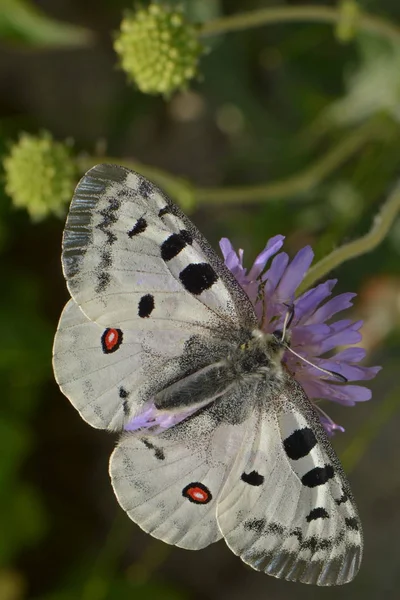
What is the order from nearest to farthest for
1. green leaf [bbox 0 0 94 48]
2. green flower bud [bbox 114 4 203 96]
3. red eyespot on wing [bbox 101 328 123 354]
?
1. red eyespot on wing [bbox 101 328 123 354]
2. green flower bud [bbox 114 4 203 96]
3. green leaf [bbox 0 0 94 48]

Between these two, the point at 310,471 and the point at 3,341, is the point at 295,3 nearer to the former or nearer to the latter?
the point at 3,341

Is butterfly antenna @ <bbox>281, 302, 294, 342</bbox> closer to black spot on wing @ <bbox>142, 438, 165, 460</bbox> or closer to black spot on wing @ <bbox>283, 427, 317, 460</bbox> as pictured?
black spot on wing @ <bbox>283, 427, 317, 460</bbox>

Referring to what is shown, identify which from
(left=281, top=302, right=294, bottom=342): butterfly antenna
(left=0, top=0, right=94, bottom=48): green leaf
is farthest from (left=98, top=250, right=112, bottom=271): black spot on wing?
(left=0, top=0, right=94, bottom=48): green leaf

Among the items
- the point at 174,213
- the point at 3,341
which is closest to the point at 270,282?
the point at 174,213

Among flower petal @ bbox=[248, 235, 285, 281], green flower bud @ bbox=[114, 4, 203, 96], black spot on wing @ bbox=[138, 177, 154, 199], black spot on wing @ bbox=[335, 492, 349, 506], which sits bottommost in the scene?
black spot on wing @ bbox=[335, 492, 349, 506]

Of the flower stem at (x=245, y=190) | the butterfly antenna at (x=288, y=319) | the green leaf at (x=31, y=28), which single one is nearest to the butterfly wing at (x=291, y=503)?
the butterfly antenna at (x=288, y=319)

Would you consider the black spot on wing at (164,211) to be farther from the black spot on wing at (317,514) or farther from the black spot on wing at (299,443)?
the black spot on wing at (317,514)

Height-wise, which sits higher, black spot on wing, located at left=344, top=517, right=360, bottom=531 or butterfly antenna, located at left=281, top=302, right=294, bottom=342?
butterfly antenna, located at left=281, top=302, right=294, bottom=342
